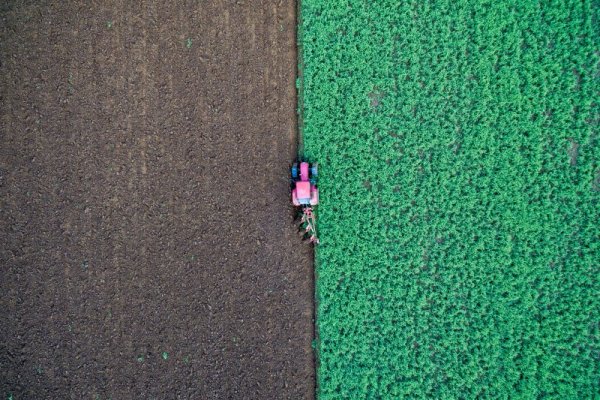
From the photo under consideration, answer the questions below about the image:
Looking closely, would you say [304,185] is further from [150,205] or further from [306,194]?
[150,205]

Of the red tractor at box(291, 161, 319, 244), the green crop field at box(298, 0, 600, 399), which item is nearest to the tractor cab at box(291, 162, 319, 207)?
the red tractor at box(291, 161, 319, 244)

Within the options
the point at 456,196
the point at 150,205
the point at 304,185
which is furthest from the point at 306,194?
the point at 150,205

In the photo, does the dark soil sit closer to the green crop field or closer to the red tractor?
the red tractor

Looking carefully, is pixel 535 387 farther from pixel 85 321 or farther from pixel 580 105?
pixel 85 321

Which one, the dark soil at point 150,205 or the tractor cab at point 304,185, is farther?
the dark soil at point 150,205

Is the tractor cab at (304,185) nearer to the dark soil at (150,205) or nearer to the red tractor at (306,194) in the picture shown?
the red tractor at (306,194)

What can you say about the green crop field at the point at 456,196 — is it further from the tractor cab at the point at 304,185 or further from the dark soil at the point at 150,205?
the dark soil at the point at 150,205

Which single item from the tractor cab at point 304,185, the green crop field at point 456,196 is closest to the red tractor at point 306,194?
the tractor cab at point 304,185
